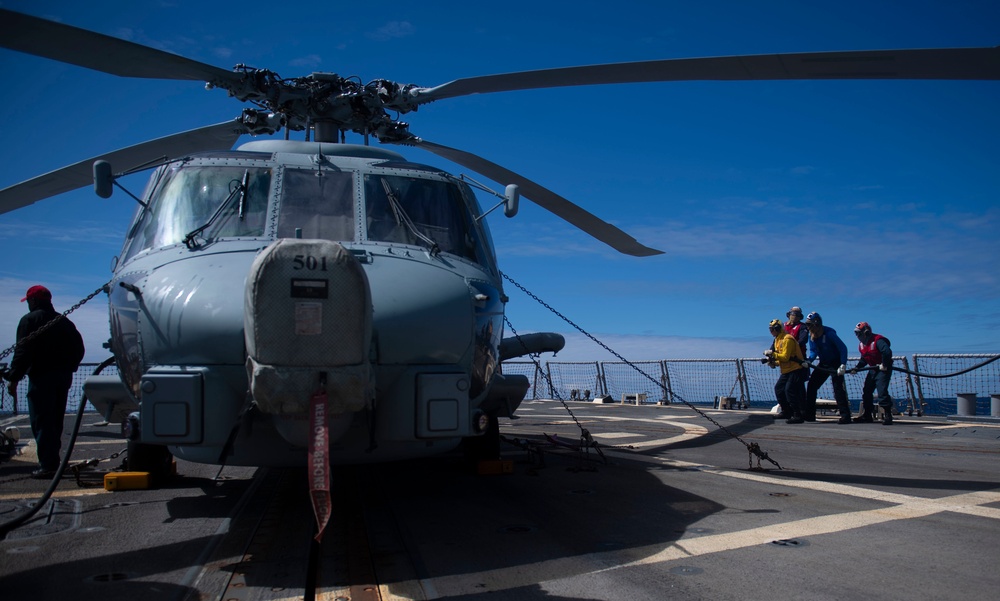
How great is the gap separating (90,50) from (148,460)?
373cm

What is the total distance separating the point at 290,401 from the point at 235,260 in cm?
155

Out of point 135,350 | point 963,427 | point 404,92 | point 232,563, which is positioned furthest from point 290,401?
point 963,427

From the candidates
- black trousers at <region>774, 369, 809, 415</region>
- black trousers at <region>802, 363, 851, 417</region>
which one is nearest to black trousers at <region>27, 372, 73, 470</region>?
black trousers at <region>774, 369, 809, 415</region>

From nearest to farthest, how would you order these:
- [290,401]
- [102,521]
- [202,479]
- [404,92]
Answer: [290,401] → [102,521] → [202,479] → [404,92]

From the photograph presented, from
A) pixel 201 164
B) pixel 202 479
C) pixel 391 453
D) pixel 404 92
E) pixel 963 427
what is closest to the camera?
pixel 391 453

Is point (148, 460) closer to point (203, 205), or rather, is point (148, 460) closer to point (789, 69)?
point (203, 205)

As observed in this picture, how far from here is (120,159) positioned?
8461mm

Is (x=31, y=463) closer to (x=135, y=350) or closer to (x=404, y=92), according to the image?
(x=135, y=350)

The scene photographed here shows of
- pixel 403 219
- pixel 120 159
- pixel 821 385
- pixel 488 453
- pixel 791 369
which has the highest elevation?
pixel 120 159

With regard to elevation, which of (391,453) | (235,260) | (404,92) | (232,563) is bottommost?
(232,563)

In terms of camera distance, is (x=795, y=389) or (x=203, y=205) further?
(x=795, y=389)

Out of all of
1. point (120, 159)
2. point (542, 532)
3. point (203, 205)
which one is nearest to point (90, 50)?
point (203, 205)

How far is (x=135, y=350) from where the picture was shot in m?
4.59

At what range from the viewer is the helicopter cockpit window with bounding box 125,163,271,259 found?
520 cm
